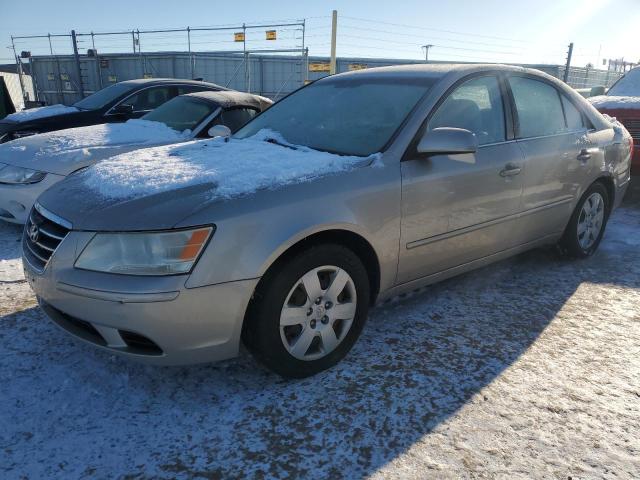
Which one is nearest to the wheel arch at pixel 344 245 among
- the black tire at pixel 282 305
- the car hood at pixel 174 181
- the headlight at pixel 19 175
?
the black tire at pixel 282 305

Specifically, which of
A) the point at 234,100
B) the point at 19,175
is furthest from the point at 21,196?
the point at 234,100

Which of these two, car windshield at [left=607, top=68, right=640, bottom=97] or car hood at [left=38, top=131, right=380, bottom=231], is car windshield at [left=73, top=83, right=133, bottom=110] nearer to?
car hood at [left=38, top=131, right=380, bottom=231]

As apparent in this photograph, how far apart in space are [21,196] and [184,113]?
207 centimetres

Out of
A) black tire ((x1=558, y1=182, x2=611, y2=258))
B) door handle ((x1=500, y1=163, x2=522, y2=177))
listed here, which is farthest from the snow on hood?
door handle ((x1=500, y1=163, x2=522, y2=177))

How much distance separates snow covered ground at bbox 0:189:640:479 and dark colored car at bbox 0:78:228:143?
3.92 m

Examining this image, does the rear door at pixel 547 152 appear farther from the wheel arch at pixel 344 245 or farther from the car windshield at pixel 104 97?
the car windshield at pixel 104 97

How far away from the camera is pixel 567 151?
361cm

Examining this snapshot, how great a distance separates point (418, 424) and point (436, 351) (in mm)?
654

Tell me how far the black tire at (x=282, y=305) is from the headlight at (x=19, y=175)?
10.1 ft

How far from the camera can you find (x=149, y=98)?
6.94 metres

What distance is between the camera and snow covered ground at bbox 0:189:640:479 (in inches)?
75.8

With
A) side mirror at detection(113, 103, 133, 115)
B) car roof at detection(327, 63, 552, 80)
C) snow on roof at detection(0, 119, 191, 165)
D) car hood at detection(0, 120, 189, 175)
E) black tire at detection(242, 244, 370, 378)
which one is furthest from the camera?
side mirror at detection(113, 103, 133, 115)

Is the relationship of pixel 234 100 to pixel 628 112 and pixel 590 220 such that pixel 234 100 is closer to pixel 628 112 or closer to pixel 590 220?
pixel 590 220

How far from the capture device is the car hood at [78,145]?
438cm
